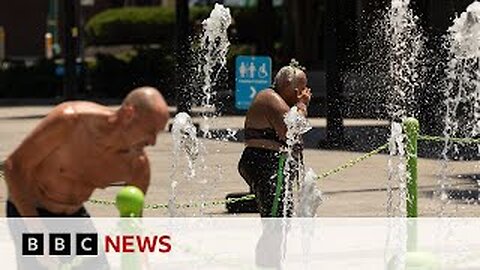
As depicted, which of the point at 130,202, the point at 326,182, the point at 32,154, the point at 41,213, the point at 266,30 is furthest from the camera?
the point at 266,30

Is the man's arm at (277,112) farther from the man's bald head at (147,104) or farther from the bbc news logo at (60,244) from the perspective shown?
the man's bald head at (147,104)

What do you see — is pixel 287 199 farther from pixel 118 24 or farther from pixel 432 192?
pixel 118 24

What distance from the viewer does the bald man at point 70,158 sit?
5.75 m

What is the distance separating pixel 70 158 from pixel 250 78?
31.7ft

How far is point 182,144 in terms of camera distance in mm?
13703

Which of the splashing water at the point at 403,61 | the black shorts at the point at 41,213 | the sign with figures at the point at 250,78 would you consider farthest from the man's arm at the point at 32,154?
the splashing water at the point at 403,61

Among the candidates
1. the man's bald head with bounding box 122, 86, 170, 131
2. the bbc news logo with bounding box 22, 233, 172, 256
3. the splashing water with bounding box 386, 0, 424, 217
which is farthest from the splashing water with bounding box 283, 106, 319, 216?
the splashing water with bounding box 386, 0, 424, 217

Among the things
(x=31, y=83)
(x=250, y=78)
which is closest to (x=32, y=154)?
(x=250, y=78)

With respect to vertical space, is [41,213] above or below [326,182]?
above

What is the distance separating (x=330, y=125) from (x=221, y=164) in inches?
136

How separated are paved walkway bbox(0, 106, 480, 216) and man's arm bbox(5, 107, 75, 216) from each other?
6.64 m

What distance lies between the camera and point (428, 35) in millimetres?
28172

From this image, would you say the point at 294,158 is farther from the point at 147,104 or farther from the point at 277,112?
the point at 147,104

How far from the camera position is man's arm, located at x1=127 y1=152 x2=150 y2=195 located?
580 centimetres
